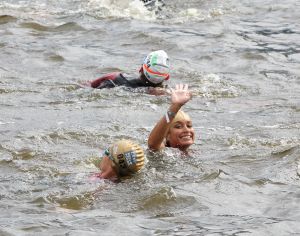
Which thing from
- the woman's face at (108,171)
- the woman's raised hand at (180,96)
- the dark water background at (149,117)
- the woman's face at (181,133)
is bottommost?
the dark water background at (149,117)

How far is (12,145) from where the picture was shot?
11156mm

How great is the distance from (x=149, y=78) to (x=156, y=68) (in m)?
0.23

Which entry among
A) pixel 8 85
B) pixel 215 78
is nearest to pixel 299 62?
pixel 215 78

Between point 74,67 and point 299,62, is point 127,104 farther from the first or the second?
point 299,62

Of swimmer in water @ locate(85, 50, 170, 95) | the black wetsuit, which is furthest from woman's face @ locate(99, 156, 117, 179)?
the black wetsuit

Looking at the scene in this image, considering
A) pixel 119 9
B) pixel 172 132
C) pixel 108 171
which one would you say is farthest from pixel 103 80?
pixel 119 9

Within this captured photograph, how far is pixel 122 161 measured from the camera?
30.3ft

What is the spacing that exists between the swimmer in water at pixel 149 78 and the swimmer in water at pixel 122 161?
196 inches

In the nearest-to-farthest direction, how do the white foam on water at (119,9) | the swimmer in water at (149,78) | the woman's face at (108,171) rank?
the woman's face at (108,171)
the swimmer in water at (149,78)
the white foam on water at (119,9)

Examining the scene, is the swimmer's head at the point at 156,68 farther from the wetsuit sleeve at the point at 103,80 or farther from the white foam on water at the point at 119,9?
the white foam on water at the point at 119,9

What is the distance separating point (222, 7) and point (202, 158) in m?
12.4

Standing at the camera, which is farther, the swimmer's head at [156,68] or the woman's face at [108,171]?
the swimmer's head at [156,68]

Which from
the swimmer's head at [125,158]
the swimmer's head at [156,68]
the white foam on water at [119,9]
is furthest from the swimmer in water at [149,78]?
the white foam on water at [119,9]

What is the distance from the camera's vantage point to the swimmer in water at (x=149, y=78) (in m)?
14.4
